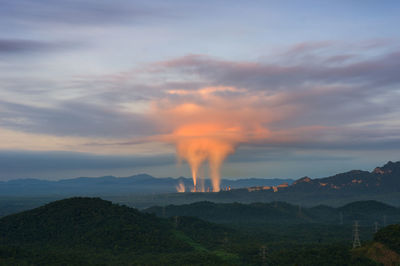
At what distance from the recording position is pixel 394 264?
11562 centimetres

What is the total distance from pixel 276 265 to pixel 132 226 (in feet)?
234

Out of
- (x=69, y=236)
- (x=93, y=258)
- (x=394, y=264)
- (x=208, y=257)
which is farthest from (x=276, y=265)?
(x=69, y=236)

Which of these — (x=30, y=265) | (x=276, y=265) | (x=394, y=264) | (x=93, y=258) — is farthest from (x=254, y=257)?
(x=30, y=265)

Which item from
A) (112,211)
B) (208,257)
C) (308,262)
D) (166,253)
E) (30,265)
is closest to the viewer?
(30,265)

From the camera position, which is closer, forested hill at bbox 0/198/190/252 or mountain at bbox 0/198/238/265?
mountain at bbox 0/198/238/265

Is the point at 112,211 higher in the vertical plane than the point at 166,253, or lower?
higher

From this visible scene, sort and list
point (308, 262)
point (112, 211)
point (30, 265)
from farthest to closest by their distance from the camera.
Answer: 1. point (112, 211)
2. point (308, 262)
3. point (30, 265)

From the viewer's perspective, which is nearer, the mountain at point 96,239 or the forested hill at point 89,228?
the mountain at point 96,239

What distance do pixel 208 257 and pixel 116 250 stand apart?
39.6 meters

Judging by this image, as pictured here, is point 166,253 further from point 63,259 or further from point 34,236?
point 34,236

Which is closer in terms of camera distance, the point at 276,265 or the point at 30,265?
the point at 30,265

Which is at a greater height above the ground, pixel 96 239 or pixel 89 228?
pixel 89 228

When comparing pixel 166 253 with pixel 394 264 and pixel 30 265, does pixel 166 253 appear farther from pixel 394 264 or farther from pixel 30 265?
pixel 394 264

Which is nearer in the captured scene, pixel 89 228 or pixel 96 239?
pixel 96 239
